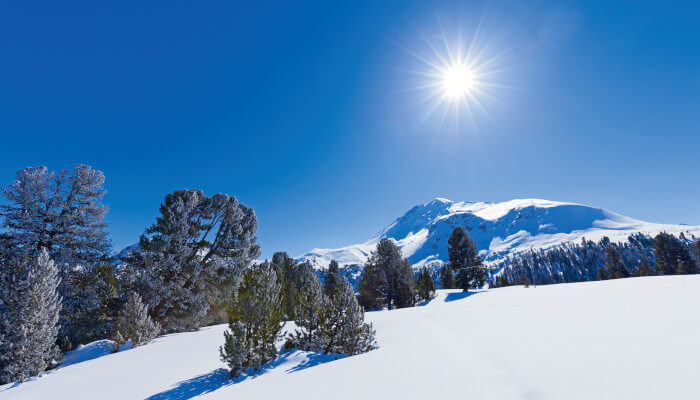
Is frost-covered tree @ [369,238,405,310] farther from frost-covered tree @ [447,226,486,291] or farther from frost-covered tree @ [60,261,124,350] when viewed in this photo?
frost-covered tree @ [60,261,124,350]

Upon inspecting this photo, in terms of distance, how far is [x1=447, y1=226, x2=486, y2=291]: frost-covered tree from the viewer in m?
38.0

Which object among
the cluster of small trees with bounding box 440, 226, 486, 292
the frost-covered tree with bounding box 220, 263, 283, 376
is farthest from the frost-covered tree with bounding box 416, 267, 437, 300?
the frost-covered tree with bounding box 220, 263, 283, 376

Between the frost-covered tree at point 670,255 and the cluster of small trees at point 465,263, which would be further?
the frost-covered tree at point 670,255

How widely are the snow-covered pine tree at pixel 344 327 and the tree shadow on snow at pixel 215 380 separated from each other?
495mm

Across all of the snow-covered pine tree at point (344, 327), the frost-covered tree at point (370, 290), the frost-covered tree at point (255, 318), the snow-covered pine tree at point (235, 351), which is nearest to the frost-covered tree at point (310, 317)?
the snow-covered pine tree at point (344, 327)

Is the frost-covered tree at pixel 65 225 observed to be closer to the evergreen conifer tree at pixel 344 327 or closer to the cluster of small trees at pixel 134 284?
the cluster of small trees at pixel 134 284

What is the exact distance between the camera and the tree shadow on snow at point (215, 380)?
24.7 ft

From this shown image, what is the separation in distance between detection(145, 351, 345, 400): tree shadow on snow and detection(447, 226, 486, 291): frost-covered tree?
104 ft

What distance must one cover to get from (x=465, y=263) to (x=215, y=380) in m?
37.3

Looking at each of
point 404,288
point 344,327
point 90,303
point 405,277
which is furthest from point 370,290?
point 90,303

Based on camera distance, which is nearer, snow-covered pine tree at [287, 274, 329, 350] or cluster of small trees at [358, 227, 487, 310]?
snow-covered pine tree at [287, 274, 329, 350]

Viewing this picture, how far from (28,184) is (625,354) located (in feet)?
97.1

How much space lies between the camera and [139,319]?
562 inches

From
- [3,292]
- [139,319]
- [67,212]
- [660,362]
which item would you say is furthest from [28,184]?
[660,362]
